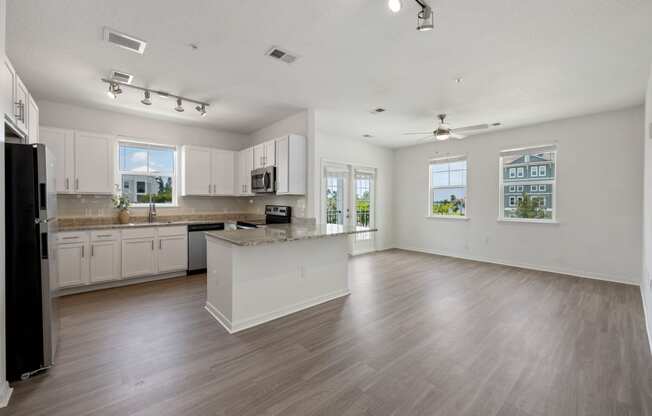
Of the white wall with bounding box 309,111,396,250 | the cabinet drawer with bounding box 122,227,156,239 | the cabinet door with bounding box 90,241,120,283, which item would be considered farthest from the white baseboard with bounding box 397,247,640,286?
the cabinet door with bounding box 90,241,120,283

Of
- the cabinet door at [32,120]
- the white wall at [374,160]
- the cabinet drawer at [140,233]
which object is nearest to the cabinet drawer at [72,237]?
the cabinet drawer at [140,233]

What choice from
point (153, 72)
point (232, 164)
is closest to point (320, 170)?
point (232, 164)

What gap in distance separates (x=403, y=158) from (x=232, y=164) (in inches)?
169

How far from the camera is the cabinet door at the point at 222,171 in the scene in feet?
18.0

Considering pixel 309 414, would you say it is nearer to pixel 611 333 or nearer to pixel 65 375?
pixel 65 375

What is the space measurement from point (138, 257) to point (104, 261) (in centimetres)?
41

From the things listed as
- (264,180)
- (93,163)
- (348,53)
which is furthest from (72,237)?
(348,53)

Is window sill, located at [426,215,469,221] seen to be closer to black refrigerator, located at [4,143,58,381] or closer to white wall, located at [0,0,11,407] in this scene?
black refrigerator, located at [4,143,58,381]

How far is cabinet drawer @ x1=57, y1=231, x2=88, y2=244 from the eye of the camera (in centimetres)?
379

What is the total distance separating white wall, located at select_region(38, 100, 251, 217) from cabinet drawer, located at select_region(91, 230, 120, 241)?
729mm

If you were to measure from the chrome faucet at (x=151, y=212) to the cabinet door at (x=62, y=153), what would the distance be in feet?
3.62

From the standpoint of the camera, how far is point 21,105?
2686 mm

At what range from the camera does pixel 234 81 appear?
3494 mm

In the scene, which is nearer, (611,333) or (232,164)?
(611,333)
